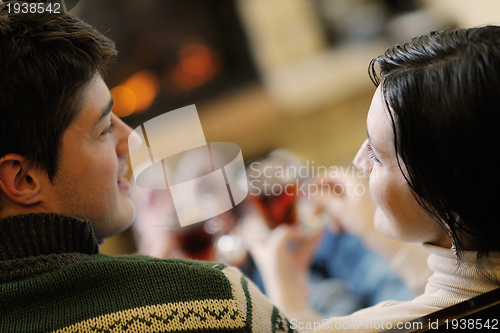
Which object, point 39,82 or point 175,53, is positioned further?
point 175,53

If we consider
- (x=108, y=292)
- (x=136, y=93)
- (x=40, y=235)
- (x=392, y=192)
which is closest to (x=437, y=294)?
(x=392, y=192)

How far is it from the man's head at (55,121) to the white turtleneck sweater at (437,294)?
0.37 m

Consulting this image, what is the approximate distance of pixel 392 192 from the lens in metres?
0.44

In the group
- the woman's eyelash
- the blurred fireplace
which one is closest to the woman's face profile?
the woman's eyelash

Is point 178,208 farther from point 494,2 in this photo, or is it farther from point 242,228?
point 494,2

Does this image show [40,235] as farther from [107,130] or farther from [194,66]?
[194,66]

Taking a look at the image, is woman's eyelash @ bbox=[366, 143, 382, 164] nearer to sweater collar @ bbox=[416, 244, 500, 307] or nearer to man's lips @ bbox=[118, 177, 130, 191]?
sweater collar @ bbox=[416, 244, 500, 307]

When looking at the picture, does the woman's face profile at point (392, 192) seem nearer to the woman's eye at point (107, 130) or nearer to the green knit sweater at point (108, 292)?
the green knit sweater at point (108, 292)

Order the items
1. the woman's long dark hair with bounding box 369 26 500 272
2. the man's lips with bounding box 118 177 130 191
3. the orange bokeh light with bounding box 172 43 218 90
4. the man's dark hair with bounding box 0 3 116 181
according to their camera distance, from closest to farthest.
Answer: the woman's long dark hair with bounding box 369 26 500 272 → the man's dark hair with bounding box 0 3 116 181 → the man's lips with bounding box 118 177 130 191 → the orange bokeh light with bounding box 172 43 218 90

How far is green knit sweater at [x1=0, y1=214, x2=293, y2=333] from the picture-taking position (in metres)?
0.39

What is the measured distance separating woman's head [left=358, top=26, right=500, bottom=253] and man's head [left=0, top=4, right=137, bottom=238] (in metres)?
0.38

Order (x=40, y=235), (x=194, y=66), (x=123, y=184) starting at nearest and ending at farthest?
(x=40, y=235) → (x=123, y=184) → (x=194, y=66)

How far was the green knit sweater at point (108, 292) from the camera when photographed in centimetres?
39

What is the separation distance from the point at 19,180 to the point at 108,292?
194 mm
